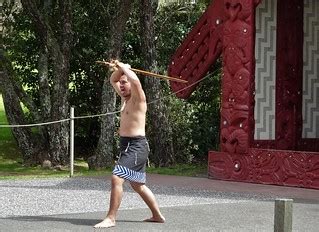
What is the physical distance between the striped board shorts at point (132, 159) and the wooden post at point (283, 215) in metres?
3.26

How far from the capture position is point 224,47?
14.3m

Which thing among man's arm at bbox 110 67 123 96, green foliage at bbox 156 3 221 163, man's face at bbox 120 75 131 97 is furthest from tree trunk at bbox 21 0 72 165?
man's face at bbox 120 75 131 97

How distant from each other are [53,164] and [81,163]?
6.83ft

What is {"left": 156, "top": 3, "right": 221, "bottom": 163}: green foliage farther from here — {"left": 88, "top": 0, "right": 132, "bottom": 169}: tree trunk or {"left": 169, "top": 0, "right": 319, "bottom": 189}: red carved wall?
{"left": 169, "top": 0, "right": 319, "bottom": 189}: red carved wall

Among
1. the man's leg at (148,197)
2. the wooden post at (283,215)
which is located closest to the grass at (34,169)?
the man's leg at (148,197)

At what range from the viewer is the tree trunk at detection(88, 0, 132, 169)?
17562 mm

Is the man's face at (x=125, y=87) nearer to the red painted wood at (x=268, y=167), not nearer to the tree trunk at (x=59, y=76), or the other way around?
the red painted wood at (x=268, y=167)

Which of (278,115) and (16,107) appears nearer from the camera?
(278,115)

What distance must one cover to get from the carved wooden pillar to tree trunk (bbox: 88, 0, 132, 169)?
3.89 meters

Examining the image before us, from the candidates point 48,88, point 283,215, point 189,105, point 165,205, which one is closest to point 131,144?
point 165,205

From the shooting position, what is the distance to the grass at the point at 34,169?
1583 cm

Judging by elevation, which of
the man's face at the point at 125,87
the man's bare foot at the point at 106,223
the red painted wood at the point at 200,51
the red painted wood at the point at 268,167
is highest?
the red painted wood at the point at 200,51

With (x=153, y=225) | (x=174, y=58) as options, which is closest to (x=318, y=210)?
(x=153, y=225)

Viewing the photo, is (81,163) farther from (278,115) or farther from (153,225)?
(153,225)
